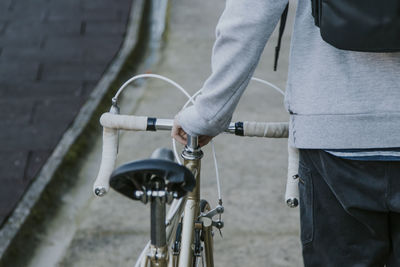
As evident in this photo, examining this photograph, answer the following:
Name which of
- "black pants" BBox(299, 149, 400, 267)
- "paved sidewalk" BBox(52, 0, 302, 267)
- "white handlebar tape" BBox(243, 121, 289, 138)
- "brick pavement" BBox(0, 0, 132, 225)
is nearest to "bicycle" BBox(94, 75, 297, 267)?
"white handlebar tape" BBox(243, 121, 289, 138)

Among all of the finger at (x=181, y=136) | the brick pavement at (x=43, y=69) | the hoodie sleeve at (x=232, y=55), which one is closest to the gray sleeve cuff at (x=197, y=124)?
the hoodie sleeve at (x=232, y=55)

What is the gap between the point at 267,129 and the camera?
4.99 ft

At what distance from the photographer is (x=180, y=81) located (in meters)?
4.49

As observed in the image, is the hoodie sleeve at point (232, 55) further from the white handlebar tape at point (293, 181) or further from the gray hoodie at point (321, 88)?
the white handlebar tape at point (293, 181)

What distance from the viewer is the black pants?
1244mm

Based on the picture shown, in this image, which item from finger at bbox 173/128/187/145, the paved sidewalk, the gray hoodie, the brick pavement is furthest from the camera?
the brick pavement

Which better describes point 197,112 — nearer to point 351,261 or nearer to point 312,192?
point 312,192

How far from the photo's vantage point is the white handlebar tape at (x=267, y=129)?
151 cm

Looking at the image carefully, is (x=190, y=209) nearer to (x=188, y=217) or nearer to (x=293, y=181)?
(x=188, y=217)

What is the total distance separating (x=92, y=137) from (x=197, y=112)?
8.55ft

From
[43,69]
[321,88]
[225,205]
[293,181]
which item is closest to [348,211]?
[293,181]

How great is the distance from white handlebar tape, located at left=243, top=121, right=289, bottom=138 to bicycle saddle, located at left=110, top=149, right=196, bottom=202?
0.44 m

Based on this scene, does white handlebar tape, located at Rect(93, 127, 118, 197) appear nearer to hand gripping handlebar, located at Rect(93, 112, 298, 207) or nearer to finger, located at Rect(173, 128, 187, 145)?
hand gripping handlebar, located at Rect(93, 112, 298, 207)

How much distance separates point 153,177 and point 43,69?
3.66 metres
